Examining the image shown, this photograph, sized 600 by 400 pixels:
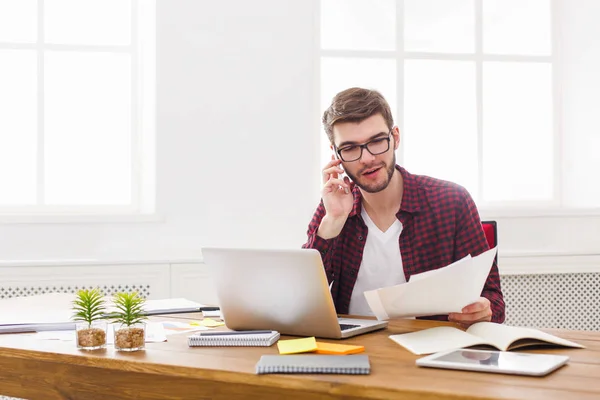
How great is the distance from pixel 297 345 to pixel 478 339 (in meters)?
0.36

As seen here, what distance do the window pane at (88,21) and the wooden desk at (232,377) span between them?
2.29m

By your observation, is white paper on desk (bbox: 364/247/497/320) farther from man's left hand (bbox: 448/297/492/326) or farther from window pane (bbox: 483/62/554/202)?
window pane (bbox: 483/62/554/202)

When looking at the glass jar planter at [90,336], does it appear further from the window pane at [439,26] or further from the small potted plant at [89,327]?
the window pane at [439,26]

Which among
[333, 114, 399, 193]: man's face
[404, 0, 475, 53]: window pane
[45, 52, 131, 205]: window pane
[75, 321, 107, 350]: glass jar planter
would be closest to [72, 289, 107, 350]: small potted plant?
[75, 321, 107, 350]: glass jar planter

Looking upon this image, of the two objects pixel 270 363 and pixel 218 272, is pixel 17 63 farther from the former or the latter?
pixel 270 363

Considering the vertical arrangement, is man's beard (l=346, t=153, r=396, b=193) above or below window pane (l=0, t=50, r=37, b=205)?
below

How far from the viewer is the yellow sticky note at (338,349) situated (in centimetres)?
136

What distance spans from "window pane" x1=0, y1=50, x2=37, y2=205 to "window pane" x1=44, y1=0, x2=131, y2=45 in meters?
0.18

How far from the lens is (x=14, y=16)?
3502 mm

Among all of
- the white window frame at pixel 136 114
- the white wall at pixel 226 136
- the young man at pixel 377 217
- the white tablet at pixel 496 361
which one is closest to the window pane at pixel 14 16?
the white window frame at pixel 136 114

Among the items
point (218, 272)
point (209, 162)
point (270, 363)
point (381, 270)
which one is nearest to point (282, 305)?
point (218, 272)

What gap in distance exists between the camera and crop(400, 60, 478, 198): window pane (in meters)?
3.79

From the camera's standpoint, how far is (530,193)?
12.7 feet

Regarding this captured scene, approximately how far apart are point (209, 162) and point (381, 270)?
4.75ft
